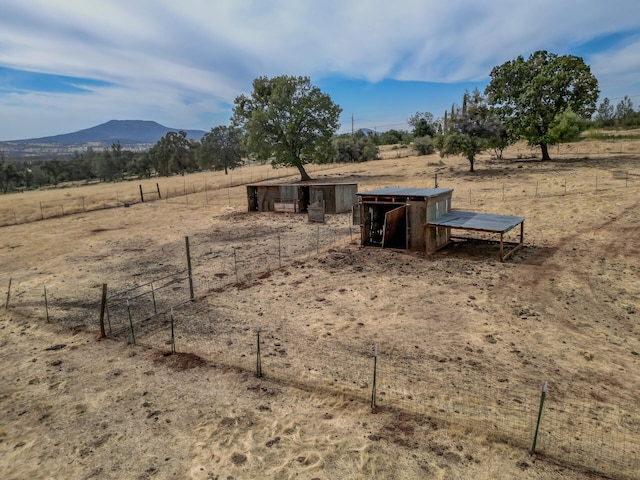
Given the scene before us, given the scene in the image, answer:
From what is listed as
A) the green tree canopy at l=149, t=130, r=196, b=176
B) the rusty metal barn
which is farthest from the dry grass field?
the green tree canopy at l=149, t=130, r=196, b=176

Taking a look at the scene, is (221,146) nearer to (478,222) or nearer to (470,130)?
A: (470,130)

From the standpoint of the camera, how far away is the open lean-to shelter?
18.3m

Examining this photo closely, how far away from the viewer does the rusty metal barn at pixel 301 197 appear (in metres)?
30.5

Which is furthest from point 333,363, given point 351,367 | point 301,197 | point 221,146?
point 221,146

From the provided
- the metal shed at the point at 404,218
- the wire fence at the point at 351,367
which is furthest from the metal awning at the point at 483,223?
the wire fence at the point at 351,367

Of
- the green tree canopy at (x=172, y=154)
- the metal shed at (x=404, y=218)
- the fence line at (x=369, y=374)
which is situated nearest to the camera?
the fence line at (x=369, y=374)

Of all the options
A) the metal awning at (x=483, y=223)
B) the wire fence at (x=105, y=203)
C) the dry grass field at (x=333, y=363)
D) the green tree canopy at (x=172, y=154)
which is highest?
the green tree canopy at (x=172, y=154)

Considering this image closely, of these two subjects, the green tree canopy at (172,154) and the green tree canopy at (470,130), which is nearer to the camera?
the green tree canopy at (470,130)

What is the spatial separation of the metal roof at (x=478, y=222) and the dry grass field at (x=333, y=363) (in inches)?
56.1

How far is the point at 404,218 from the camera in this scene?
20391mm

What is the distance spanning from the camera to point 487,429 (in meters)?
7.17

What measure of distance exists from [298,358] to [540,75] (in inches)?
1579

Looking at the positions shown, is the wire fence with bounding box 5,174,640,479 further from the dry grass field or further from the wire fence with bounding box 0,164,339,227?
the wire fence with bounding box 0,164,339,227

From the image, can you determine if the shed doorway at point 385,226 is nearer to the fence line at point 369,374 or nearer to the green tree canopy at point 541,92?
the fence line at point 369,374
